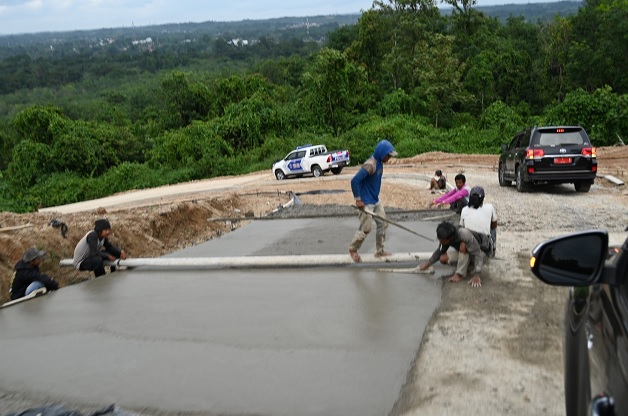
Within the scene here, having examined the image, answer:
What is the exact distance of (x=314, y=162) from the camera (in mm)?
29109

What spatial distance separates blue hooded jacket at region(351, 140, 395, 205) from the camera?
8477 millimetres

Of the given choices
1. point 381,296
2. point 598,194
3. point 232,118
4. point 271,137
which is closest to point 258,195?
point 598,194

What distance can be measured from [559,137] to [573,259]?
554 inches

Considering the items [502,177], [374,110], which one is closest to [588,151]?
[502,177]

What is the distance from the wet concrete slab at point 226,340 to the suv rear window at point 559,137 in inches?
296

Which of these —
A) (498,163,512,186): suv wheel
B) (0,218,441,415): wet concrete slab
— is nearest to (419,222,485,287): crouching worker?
Answer: (0,218,441,415): wet concrete slab

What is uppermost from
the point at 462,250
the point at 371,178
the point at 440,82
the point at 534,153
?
the point at 371,178

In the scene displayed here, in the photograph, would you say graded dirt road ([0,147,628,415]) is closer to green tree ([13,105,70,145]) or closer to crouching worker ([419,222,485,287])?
crouching worker ([419,222,485,287])

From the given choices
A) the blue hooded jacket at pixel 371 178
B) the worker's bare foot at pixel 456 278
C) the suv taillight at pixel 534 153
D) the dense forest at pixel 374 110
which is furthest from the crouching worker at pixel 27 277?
the dense forest at pixel 374 110

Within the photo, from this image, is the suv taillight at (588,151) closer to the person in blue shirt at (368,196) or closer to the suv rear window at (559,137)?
the suv rear window at (559,137)

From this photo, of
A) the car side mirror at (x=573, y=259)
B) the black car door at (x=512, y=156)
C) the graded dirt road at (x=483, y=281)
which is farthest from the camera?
the black car door at (x=512, y=156)

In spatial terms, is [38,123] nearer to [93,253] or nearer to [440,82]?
[440,82]

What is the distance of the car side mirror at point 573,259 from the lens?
8.76 feet

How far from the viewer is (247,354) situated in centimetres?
599
